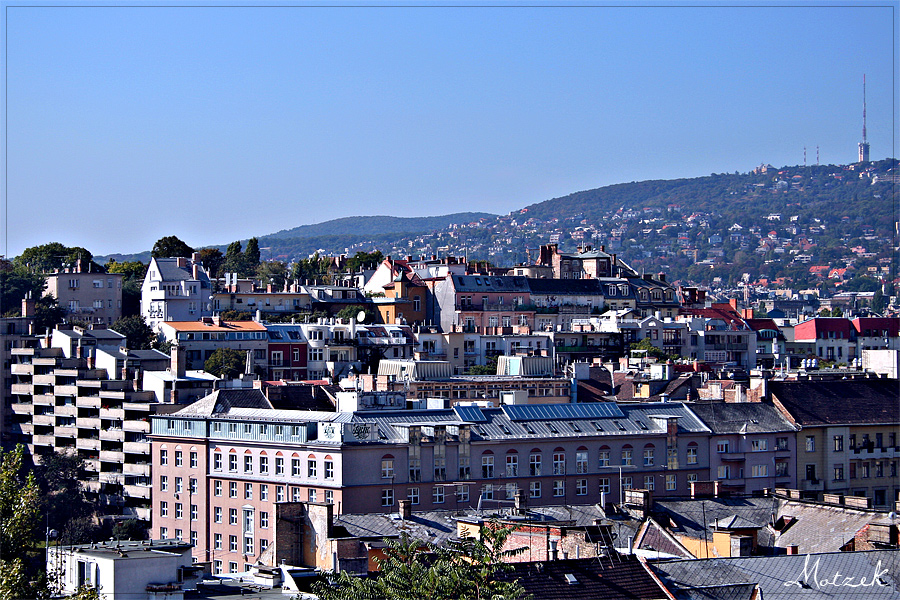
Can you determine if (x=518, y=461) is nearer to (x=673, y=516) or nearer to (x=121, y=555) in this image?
(x=673, y=516)

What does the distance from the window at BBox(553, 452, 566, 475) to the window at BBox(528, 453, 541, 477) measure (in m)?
0.61

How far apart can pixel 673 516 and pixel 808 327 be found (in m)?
91.3

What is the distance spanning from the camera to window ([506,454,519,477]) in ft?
168

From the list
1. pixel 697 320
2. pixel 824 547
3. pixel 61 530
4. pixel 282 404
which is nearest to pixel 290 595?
pixel 824 547

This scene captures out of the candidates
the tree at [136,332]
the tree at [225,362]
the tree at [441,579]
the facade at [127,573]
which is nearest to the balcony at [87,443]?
the tree at [225,362]

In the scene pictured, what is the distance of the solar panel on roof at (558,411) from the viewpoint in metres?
53.8

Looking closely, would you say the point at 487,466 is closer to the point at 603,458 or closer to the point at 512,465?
the point at 512,465

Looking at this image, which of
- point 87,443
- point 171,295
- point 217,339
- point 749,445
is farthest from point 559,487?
point 171,295

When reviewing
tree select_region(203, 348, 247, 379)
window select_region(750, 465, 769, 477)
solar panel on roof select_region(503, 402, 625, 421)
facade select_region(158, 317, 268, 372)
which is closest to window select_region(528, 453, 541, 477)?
solar panel on roof select_region(503, 402, 625, 421)

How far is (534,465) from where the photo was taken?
51.9 m

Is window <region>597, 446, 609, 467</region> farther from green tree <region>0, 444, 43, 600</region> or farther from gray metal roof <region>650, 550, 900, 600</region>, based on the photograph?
green tree <region>0, 444, 43, 600</region>

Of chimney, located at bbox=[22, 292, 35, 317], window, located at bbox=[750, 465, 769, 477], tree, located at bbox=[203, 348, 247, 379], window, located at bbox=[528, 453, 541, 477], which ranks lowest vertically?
window, located at bbox=[750, 465, 769, 477]

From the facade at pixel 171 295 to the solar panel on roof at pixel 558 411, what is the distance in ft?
163

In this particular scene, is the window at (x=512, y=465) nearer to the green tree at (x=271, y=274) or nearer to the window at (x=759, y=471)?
the window at (x=759, y=471)
